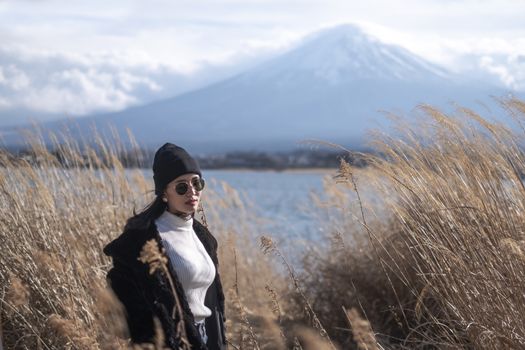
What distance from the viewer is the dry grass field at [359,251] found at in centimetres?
341

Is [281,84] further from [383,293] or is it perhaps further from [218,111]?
[383,293]

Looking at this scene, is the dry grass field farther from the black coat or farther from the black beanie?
the black beanie

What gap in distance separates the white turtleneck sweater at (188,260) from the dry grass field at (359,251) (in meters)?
0.21

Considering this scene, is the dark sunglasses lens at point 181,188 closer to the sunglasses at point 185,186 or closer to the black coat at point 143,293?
the sunglasses at point 185,186

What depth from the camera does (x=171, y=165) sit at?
3.73 m

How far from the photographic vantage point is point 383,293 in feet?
20.9

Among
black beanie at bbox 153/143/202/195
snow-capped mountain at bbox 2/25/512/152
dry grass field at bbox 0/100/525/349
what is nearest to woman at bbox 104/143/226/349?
black beanie at bbox 153/143/202/195

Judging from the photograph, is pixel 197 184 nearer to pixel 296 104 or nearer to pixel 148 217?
pixel 148 217

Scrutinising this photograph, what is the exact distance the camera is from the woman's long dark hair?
3.59 meters

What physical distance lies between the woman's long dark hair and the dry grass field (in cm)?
37

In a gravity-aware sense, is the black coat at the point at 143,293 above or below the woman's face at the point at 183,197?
below

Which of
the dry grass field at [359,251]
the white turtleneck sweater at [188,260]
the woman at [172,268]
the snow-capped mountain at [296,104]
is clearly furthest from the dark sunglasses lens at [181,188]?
the snow-capped mountain at [296,104]

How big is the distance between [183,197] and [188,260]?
0.28 m

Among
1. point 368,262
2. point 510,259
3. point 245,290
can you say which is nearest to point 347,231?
point 368,262
